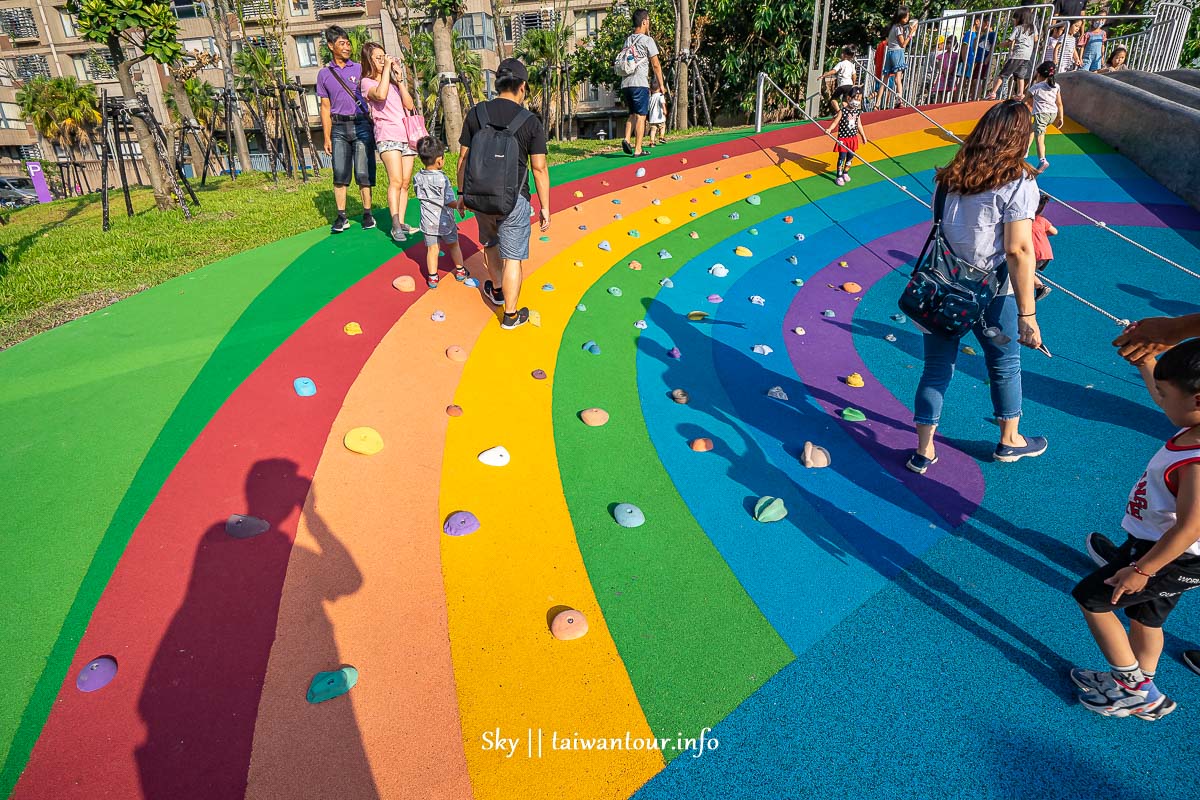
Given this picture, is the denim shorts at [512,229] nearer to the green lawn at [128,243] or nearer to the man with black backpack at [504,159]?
the man with black backpack at [504,159]

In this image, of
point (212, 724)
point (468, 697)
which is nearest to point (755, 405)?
point (468, 697)

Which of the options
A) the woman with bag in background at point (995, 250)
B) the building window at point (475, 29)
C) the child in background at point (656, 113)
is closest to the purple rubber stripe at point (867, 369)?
the woman with bag in background at point (995, 250)

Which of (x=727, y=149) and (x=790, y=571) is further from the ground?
(x=727, y=149)

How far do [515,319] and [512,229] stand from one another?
2.78 feet

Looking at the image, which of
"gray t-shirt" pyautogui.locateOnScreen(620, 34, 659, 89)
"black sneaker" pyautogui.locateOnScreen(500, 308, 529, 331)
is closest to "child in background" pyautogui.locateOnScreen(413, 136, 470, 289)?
"black sneaker" pyautogui.locateOnScreen(500, 308, 529, 331)

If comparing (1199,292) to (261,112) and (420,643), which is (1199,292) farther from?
(261,112)

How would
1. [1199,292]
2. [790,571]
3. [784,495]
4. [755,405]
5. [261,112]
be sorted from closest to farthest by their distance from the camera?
[790,571], [784,495], [755,405], [1199,292], [261,112]

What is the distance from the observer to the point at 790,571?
2.96 m

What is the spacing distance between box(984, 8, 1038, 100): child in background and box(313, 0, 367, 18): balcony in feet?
120

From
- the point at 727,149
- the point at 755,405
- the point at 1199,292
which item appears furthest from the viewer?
the point at 727,149

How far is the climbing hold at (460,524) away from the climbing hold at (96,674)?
1.40 meters

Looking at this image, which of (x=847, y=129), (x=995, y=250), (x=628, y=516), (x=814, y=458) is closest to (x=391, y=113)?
(x=628, y=516)

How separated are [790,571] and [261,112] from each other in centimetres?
1313

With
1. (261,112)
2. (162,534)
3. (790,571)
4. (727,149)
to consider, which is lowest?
(790,571)
